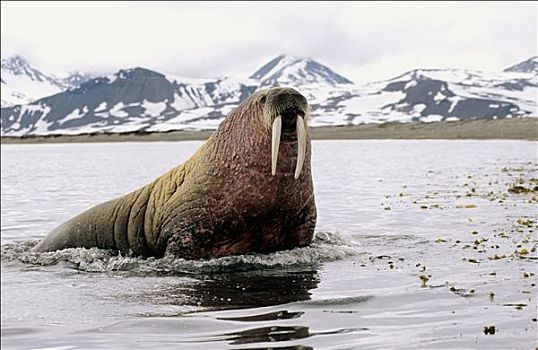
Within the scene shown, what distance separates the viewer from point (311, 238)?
36.3 feet

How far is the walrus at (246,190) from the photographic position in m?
10.1

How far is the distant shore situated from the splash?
50701 millimetres

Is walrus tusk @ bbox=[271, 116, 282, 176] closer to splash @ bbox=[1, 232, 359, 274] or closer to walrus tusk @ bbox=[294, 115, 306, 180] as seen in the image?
walrus tusk @ bbox=[294, 115, 306, 180]

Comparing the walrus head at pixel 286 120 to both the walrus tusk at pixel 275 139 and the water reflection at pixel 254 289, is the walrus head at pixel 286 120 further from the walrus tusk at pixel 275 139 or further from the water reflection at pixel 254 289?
the water reflection at pixel 254 289

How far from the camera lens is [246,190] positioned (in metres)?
10.2

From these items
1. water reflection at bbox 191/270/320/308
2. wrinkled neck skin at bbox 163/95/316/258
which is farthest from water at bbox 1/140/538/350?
wrinkled neck skin at bbox 163/95/316/258

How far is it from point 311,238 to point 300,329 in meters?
4.24

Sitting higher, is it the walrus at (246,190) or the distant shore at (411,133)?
the walrus at (246,190)

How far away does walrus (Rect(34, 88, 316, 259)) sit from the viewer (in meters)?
10.1

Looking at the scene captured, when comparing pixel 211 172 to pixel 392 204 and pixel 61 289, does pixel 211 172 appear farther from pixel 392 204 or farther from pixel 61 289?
pixel 392 204

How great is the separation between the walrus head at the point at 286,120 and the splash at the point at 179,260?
3.51 ft

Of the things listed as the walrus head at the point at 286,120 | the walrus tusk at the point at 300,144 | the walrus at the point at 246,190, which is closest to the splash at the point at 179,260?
the walrus at the point at 246,190

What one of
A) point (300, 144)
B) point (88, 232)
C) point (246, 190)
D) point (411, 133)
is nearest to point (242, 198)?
point (246, 190)

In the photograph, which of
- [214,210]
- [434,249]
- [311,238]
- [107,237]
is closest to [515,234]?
[434,249]
